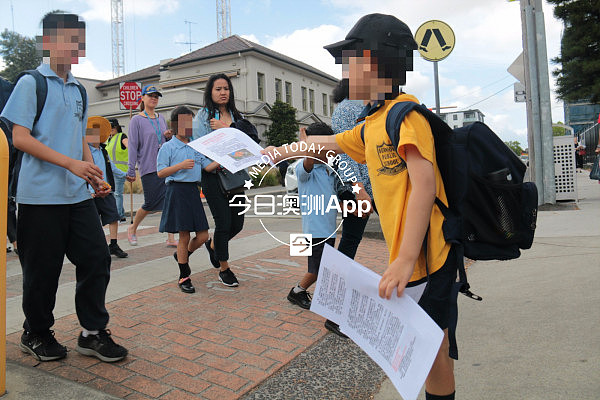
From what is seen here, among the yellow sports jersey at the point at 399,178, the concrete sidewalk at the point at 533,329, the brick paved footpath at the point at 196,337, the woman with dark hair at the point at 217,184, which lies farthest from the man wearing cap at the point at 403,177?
the woman with dark hair at the point at 217,184

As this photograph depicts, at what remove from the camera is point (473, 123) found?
6.07 ft

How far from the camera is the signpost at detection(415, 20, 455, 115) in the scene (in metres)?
7.73

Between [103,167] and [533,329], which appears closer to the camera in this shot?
[533,329]

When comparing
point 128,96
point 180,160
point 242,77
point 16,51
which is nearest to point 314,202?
point 180,160

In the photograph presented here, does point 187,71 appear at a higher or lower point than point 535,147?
higher

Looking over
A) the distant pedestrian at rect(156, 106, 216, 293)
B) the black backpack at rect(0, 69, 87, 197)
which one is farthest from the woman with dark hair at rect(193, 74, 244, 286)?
the black backpack at rect(0, 69, 87, 197)

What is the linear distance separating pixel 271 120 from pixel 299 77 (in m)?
8.06

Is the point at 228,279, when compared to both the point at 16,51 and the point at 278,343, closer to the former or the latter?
the point at 278,343

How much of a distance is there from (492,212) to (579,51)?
23505mm

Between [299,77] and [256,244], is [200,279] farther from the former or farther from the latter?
[299,77]

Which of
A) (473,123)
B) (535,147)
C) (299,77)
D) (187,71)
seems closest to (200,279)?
(473,123)

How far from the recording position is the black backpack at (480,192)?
1.75 metres

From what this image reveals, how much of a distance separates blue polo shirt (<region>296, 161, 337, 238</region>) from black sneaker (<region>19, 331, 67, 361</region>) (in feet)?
6.48

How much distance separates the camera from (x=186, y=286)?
4.52 m
